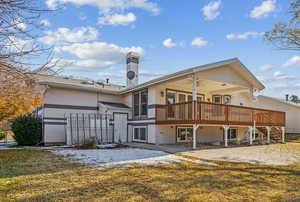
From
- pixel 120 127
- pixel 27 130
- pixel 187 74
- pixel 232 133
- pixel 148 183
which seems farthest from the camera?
pixel 232 133

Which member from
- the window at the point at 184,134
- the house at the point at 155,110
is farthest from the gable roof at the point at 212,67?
the window at the point at 184,134

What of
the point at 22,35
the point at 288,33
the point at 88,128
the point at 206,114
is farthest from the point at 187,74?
the point at 22,35

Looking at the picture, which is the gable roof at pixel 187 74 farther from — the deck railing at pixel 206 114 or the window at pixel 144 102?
the deck railing at pixel 206 114

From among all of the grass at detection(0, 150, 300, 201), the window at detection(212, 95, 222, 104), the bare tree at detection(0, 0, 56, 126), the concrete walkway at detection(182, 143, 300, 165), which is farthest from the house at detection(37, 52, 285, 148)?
the bare tree at detection(0, 0, 56, 126)

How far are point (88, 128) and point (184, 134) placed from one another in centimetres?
587

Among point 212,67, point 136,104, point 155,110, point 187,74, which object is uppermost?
point 212,67

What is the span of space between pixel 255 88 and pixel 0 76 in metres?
14.9

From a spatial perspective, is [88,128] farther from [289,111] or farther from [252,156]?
[289,111]

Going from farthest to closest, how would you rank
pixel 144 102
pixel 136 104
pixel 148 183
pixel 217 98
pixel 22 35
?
pixel 217 98 < pixel 136 104 < pixel 144 102 < pixel 148 183 < pixel 22 35

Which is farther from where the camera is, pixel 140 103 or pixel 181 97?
pixel 181 97

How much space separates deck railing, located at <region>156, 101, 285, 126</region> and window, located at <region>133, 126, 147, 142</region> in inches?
58.8

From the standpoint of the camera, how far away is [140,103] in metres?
14.0

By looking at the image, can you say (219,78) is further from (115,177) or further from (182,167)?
(115,177)

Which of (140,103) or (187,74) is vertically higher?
(187,74)
